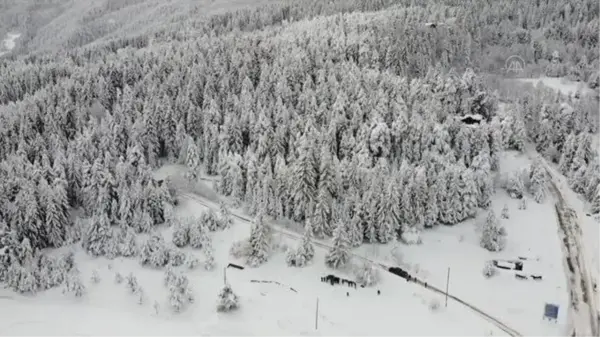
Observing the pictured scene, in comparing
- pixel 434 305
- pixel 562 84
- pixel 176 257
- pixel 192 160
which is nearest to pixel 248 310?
pixel 176 257

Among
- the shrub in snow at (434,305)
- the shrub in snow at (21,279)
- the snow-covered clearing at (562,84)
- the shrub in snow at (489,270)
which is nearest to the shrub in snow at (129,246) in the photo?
the shrub in snow at (21,279)

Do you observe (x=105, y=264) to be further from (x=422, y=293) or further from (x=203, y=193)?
(x=422, y=293)

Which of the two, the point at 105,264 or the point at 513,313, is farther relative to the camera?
the point at 105,264

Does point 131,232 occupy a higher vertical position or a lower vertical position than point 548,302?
higher

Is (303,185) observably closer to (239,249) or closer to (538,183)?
(239,249)

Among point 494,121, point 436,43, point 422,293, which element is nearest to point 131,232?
point 422,293

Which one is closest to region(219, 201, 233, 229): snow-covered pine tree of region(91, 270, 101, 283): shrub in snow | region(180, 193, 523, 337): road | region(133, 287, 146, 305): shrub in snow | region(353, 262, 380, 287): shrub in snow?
region(180, 193, 523, 337): road

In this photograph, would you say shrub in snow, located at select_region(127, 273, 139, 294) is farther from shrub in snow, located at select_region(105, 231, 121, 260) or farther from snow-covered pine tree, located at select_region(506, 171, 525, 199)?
snow-covered pine tree, located at select_region(506, 171, 525, 199)
